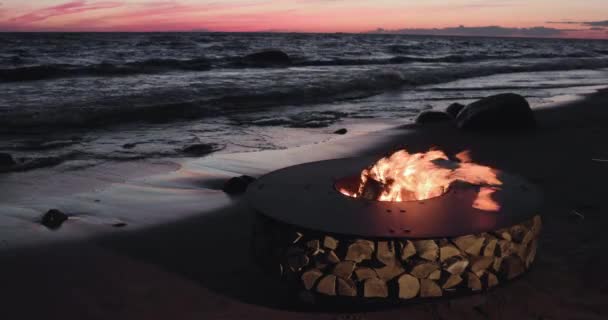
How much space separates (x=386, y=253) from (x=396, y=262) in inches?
3.5

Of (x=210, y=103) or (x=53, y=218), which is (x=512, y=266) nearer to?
(x=53, y=218)

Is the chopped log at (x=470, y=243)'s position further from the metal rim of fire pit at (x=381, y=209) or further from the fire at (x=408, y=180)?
the fire at (x=408, y=180)

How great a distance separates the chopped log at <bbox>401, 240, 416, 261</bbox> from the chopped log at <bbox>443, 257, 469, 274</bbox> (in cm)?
25

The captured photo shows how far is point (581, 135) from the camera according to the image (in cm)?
911

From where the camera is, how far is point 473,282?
3.46m

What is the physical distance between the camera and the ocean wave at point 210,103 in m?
11.6

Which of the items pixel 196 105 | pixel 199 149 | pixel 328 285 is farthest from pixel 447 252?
pixel 196 105

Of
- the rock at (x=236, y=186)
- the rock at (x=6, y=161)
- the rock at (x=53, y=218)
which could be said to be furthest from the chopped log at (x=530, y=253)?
the rock at (x=6, y=161)

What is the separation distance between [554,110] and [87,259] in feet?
36.3

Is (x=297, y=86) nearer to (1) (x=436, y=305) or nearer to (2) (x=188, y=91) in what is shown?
(2) (x=188, y=91)

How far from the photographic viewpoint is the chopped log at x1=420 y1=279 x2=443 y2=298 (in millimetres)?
3354

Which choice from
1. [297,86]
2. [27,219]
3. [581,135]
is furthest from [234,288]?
[297,86]

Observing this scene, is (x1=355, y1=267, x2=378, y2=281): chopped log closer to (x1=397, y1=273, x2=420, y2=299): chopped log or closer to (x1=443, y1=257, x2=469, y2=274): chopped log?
(x1=397, y1=273, x2=420, y2=299): chopped log

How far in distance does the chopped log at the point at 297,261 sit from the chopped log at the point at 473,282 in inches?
40.8
